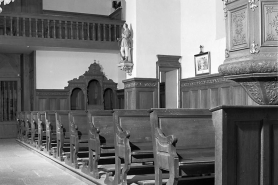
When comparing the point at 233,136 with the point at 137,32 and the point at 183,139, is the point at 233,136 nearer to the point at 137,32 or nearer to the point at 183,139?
the point at 183,139

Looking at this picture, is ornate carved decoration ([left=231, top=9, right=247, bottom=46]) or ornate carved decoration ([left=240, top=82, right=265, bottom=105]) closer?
ornate carved decoration ([left=240, top=82, right=265, bottom=105])

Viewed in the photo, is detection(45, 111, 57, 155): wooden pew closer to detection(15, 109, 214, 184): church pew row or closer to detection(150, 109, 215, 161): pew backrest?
detection(15, 109, 214, 184): church pew row

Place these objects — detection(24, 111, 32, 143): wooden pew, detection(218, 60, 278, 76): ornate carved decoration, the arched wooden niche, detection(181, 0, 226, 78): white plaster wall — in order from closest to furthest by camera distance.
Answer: detection(218, 60, 278, 76): ornate carved decoration, detection(181, 0, 226, 78): white plaster wall, detection(24, 111, 32, 143): wooden pew, the arched wooden niche

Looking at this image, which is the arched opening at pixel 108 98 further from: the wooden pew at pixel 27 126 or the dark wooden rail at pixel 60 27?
the wooden pew at pixel 27 126

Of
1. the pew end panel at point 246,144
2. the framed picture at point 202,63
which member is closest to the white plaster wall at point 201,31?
the framed picture at point 202,63

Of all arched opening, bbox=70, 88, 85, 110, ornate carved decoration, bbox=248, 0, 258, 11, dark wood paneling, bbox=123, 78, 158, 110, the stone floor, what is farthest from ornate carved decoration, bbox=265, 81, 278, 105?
arched opening, bbox=70, 88, 85, 110

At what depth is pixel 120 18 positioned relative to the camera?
1460 cm

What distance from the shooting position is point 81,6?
50.9 ft

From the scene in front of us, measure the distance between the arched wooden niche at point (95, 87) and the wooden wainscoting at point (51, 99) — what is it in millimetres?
503

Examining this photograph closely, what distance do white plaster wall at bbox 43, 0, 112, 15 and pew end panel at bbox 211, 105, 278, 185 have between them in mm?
13690

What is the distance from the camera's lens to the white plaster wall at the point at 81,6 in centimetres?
1516

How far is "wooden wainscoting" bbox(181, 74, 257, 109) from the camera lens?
935 centimetres

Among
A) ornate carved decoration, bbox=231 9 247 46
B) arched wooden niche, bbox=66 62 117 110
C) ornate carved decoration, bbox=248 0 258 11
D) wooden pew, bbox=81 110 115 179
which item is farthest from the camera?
arched wooden niche, bbox=66 62 117 110

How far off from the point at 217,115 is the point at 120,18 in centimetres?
1252
